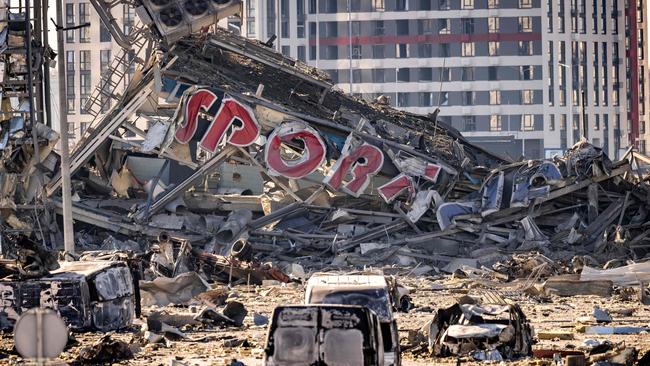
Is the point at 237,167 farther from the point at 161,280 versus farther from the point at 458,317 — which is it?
the point at 458,317

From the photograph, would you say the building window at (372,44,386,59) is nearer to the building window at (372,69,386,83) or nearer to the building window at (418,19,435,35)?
the building window at (372,69,386,83)

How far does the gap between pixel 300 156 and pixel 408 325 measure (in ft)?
72.1

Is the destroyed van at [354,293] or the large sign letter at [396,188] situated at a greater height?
the large sign letter at [396,188]

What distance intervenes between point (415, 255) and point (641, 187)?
23.2ft

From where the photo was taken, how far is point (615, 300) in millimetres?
36531

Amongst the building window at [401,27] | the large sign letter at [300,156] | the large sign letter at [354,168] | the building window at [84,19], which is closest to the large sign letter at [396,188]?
the large sign letter at [354,168]

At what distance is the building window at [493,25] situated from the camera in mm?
127188

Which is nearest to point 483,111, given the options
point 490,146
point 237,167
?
point 490,146

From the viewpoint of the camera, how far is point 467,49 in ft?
422

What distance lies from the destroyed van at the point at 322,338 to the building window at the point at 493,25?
109 meters

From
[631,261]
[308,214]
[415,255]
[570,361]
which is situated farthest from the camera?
[308,214]

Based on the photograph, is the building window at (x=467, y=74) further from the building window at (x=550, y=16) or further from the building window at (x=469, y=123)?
the building window at (x=550, y=16)

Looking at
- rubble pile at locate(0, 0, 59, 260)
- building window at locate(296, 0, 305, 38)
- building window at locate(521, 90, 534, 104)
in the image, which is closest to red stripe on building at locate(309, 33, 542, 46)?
building window at locate(521, 90, 534, 104)

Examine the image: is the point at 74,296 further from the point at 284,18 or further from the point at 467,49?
the point at 284,18
